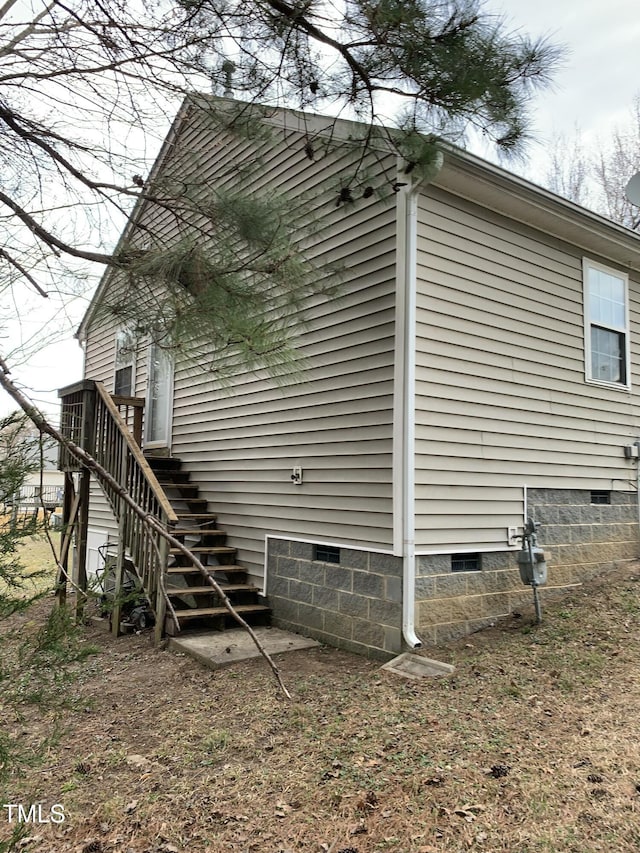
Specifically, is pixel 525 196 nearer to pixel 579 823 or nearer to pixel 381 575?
pixel 381 575

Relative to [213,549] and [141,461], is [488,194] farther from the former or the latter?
[213,549]

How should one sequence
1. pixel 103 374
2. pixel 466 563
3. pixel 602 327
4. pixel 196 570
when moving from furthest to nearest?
pixel 103 374, pixel 602 327, pixel 196 570, pixel 466 563

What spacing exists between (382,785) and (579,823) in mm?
892

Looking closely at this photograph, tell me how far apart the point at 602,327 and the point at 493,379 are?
2170 millimetres

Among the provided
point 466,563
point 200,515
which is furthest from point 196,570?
point 466,563

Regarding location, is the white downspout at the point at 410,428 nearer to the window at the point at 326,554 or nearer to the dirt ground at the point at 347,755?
the dirt ground at the point at 347,755

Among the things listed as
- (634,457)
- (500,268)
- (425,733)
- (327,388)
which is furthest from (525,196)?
(425,733)

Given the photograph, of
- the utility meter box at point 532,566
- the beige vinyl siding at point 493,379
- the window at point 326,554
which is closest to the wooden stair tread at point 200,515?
the window at point 326,554

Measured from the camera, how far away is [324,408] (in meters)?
6.14

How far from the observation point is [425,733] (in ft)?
12.2

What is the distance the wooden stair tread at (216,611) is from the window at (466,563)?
1959 mm

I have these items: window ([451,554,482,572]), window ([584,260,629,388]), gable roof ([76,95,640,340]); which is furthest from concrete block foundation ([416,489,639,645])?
gable roof ([76,95,640,340])

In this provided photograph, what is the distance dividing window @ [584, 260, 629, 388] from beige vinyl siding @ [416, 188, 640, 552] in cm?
18

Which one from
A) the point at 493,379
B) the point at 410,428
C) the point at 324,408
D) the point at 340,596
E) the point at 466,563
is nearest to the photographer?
the point at 410,428
